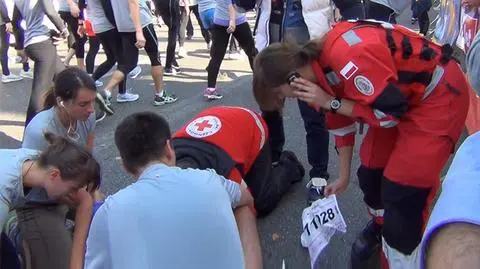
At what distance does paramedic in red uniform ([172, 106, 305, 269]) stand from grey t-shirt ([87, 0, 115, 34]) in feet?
9.46

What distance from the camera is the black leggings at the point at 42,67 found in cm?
459

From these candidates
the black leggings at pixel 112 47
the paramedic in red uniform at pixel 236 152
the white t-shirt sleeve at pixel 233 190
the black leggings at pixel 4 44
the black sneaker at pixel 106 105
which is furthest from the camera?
the black leggings at pixel 4 44

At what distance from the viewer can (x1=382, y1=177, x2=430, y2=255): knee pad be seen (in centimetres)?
228

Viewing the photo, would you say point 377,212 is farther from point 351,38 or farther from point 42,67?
point 42,67

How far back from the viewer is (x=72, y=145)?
2381 millimetres

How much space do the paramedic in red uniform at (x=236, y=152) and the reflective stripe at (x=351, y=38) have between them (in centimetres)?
76

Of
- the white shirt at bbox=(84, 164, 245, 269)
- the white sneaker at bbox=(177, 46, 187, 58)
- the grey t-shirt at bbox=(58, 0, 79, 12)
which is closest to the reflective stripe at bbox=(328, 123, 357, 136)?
the white shirt at bbox=(84, 164, 245, 269)

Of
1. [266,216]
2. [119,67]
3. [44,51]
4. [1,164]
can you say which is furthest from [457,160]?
[119,67]

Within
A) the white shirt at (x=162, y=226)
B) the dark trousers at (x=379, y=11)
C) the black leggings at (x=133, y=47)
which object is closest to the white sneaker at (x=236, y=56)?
the black leggings at (x=133, y=47)

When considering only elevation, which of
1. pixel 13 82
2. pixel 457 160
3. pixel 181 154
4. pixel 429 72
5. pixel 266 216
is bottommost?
pixel 13 82

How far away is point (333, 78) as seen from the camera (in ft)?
7.53

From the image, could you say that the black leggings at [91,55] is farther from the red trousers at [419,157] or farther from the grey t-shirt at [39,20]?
the red trousers at [419,157]

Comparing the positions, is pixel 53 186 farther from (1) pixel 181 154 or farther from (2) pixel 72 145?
(1) pixel 181 154

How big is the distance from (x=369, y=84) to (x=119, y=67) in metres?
3.71
